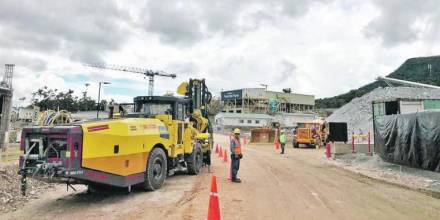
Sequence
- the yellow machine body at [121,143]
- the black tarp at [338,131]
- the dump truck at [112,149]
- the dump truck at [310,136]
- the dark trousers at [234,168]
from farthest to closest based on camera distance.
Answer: the dump truck at [310,136]
the black tarp at [338,131]
the dark trousers at [234,168]
the yellow machine body at [121,143]
the dump truck at [112,149]

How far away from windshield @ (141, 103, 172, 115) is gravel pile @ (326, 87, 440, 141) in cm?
2533

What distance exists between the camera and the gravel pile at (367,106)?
115 ft

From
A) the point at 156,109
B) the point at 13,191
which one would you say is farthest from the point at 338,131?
the point at 13,191

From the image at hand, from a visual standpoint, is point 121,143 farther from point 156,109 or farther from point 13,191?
point 13,191

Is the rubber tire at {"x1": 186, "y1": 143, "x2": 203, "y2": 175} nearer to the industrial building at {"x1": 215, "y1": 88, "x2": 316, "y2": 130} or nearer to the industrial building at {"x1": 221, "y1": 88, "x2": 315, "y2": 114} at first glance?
the industrial building at {"x1": 215, "y1": 88, "x2": 316, "y2": 130}

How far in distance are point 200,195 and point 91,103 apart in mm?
98631

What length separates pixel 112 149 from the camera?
868 cm

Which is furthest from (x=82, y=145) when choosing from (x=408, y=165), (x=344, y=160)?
(x=344, y=160)

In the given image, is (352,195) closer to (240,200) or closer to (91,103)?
(240,200)

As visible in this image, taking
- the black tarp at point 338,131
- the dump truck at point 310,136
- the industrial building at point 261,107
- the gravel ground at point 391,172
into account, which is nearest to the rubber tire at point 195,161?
the gravel ground at point 391,172

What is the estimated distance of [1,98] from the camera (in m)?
26.3

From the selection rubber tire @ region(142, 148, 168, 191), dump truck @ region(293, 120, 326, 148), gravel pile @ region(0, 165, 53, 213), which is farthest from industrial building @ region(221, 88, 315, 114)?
rubber tire @ region(142, 148, 168, 191)

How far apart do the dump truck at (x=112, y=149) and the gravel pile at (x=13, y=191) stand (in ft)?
3.73

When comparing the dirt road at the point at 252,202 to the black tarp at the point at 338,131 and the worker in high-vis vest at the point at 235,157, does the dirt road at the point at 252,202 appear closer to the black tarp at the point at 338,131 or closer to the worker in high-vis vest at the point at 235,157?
the worker in high-vis vest at the point at 235,157
